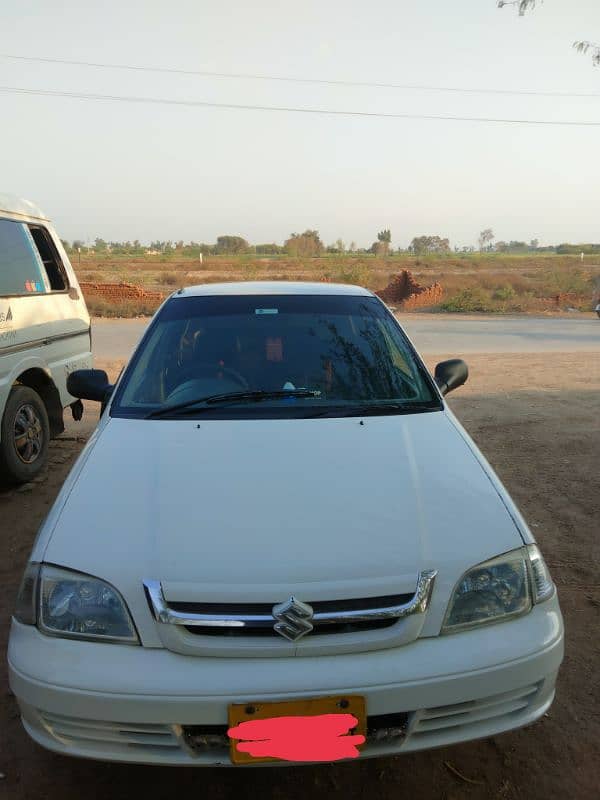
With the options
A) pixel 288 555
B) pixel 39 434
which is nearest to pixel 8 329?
pixel 39 434

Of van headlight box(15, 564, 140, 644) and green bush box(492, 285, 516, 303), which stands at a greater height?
van headlight box(15, 564, 140, 644)

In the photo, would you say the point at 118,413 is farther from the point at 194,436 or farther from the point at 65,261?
the point at 65,261

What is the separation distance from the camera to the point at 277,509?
2.05 metres

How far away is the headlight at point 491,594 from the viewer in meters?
1.87

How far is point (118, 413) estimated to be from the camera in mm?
2750

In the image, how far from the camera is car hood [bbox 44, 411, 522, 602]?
6.00ft

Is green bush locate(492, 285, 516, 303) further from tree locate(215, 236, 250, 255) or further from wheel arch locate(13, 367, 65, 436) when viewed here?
tree locate(215, 236, 250, 255)

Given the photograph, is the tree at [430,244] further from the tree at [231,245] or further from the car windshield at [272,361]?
the car windshield at [272,361]

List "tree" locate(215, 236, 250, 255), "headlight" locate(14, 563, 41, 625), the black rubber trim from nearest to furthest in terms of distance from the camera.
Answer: "headlight" locate(14, 563, 41, 625) → the black rubber trim → "tree" locate(215, 236, 250, 255)

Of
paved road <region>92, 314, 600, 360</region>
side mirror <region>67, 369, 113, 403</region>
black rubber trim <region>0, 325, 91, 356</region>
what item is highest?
side mirror <region>67, 369, 113, 403</region>

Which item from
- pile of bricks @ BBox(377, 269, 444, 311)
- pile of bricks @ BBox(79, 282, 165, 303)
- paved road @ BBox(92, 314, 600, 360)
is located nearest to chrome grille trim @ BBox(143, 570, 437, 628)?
paved road @ BBox(92, 314, 600, 360)

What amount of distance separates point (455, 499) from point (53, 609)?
1305 millimetres

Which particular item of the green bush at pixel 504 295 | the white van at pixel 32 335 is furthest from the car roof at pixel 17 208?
the green bush at pixel 504 295

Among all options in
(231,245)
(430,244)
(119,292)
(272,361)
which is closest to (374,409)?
(272,361)
